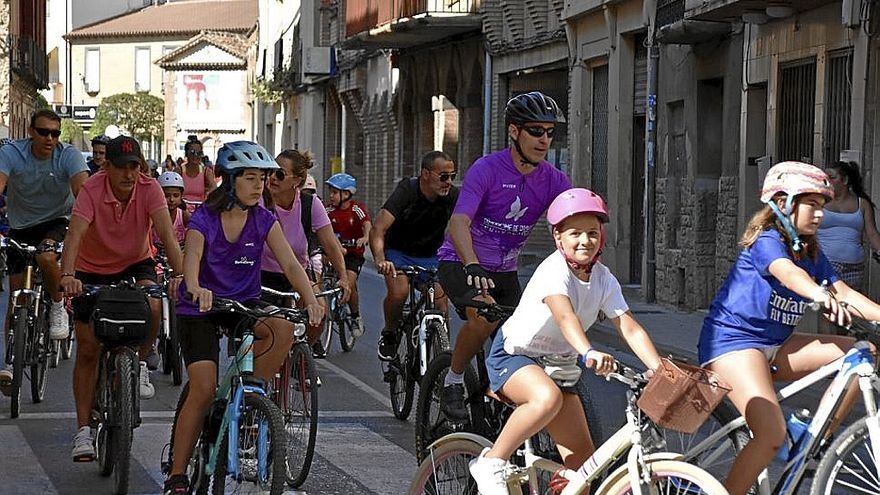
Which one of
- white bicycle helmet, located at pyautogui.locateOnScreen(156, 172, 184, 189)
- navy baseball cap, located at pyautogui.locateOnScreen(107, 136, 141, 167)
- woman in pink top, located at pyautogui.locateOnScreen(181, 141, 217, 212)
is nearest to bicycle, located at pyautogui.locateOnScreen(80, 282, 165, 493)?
navy baseball cap, located at pyautogui.locateOnScreen(107, 136, 141, 167)

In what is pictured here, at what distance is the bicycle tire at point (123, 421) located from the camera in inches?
315

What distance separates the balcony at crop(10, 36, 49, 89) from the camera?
5206 cm

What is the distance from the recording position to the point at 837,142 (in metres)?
17.6

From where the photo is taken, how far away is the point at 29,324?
35.4 ft

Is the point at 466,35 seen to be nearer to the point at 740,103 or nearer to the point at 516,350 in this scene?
the point at 740,103

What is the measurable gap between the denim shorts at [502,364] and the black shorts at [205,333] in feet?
4.49

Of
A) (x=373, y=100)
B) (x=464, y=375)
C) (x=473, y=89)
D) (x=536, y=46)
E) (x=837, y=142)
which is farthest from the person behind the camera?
(x=373, y=100)

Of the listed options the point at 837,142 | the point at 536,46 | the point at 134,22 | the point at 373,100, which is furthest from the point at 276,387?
the point at 134,22

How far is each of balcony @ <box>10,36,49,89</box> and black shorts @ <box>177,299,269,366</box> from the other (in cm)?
4366

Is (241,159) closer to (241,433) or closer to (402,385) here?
(241,433)

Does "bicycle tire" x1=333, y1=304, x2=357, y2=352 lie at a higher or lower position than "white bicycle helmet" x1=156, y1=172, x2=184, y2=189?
lower

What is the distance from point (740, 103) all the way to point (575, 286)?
15.1 meters

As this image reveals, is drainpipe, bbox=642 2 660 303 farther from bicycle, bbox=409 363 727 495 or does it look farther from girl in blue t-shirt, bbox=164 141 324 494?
bicycle, bbox=409 363 727 495

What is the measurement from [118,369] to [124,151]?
127cm
